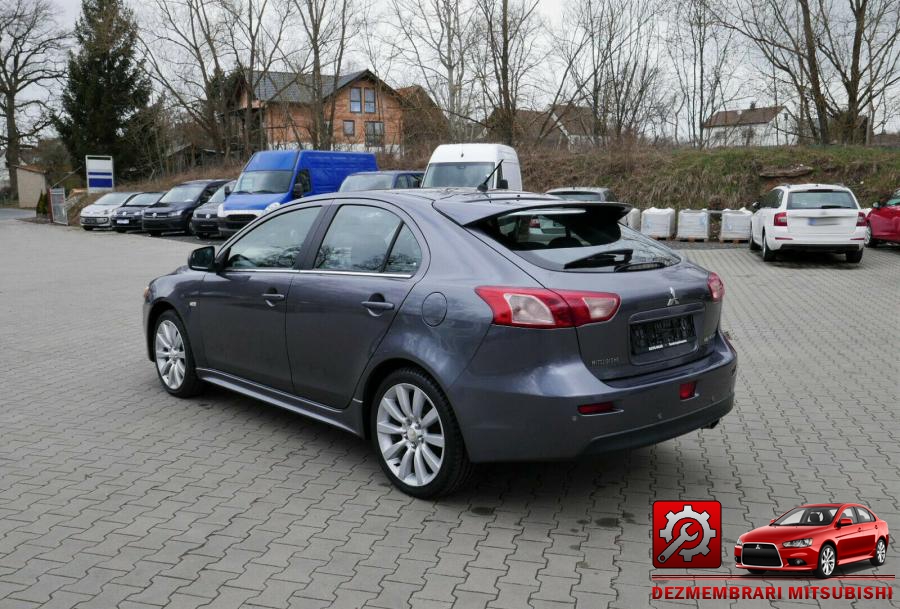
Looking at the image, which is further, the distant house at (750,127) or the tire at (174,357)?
the distant house at (750,127)

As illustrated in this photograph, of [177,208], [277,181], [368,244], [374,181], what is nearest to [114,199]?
[177,208]

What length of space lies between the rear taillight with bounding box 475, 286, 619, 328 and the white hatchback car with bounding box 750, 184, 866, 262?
13298 mm

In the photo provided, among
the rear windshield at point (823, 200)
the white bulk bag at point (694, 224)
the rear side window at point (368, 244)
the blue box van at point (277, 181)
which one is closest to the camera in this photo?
the rear side window at point (368, 244)

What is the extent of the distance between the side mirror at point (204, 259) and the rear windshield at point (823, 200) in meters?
13.3

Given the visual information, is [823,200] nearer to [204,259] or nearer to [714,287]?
[714,287]

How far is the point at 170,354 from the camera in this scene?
618 cm

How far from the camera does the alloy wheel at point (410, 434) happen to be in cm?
401

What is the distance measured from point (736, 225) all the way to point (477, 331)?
19285 mm

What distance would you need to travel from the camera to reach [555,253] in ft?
13.1

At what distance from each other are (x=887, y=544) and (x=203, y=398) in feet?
15.7

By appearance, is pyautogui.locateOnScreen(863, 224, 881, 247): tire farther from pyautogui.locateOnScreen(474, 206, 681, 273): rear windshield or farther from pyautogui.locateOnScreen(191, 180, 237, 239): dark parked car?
pyautogui.locateOnScreen(191, 180, 237, 239): dark parked car

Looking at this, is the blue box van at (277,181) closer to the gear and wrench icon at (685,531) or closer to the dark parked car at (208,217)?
the dark parked car at (208,217)

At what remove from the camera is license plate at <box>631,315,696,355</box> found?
3.84m

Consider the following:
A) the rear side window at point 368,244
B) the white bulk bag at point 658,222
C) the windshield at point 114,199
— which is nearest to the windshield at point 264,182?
the white bulk bag at point 658,222
